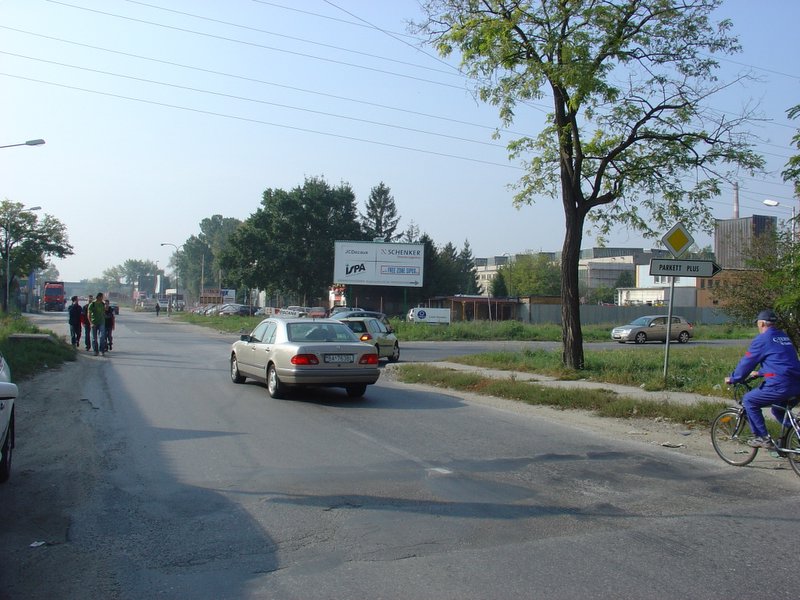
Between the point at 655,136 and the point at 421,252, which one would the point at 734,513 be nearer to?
the point at 655,136

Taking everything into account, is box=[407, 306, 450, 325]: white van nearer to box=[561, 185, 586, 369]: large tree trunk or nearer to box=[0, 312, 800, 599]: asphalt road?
box=[561, 185, 586, 369]: large tree trunk

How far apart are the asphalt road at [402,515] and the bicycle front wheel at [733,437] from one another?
0.80 feet

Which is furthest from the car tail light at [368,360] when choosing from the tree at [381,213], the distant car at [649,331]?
the tree at [381,213]

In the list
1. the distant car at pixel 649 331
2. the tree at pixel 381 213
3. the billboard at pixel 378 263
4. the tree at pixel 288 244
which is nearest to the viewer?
the distant car at pixel 649 331

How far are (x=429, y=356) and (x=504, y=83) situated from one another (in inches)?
492

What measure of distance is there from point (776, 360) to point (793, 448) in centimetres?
96

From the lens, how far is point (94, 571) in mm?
4762

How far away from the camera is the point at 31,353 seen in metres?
18.8

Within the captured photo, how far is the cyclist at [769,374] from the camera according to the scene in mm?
7590

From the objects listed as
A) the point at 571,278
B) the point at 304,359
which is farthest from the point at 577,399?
the point at 571,278

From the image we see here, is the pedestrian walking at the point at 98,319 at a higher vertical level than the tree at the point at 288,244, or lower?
lower

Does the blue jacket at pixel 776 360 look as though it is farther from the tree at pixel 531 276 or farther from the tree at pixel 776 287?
the tree at pixel 531 276

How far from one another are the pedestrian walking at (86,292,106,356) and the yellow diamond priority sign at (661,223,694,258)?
1660 cm

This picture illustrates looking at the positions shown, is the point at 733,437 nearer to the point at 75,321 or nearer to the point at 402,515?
the point at 402,515
